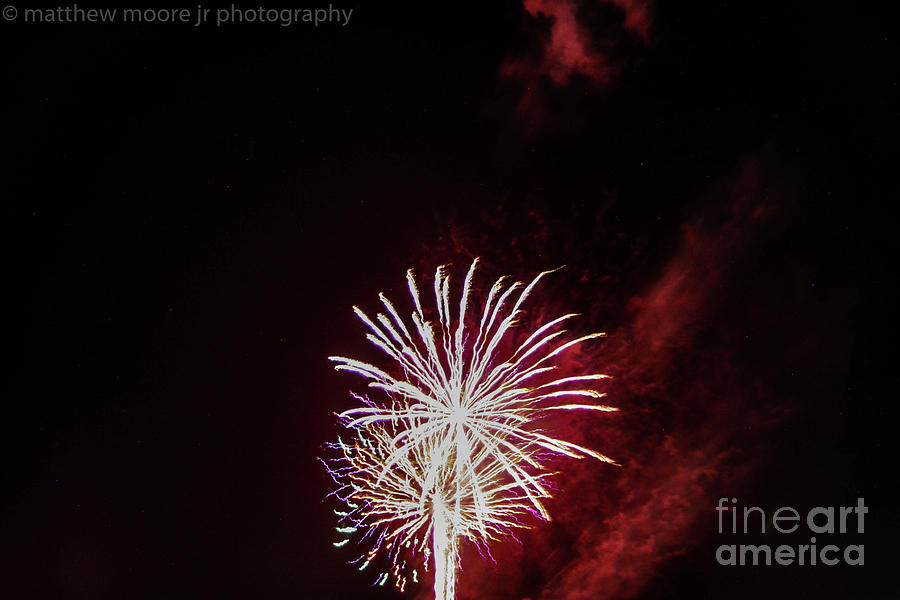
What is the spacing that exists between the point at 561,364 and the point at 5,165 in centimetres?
668

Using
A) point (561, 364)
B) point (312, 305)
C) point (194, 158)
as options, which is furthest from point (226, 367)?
point (561, 364)

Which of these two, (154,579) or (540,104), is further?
(154,579)

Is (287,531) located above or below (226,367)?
below

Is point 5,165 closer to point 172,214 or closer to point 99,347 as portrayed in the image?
point 172,214

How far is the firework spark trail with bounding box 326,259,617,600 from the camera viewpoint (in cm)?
537

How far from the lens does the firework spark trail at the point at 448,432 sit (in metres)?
5.37

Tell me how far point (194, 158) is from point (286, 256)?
5.11 ft

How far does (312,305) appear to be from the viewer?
268 inches

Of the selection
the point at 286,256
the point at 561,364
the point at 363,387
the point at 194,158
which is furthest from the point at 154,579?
the point at 561,364

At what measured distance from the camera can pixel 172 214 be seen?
22.2 feet

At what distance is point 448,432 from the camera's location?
211 inches

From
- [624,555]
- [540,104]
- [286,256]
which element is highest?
[540,104]

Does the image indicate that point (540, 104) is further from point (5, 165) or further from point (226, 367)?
point (5, 165)

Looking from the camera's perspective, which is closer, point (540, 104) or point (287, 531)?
point (540, 104)
